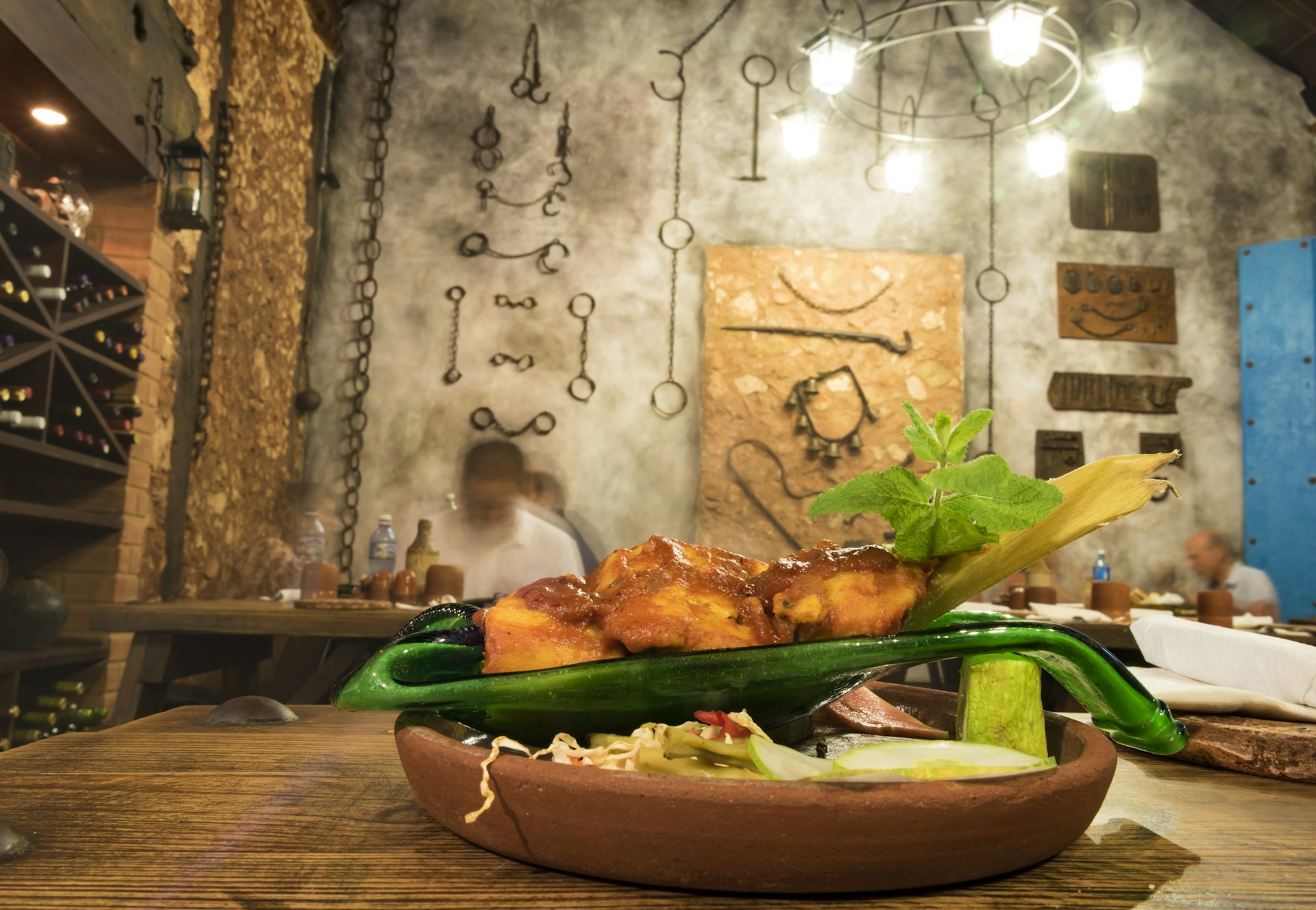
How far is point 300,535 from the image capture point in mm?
4098

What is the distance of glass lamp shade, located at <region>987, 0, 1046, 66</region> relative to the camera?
3141mm

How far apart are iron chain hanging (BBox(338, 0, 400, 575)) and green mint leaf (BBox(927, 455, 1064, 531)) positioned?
4858 millimetres

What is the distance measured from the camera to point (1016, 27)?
10.3 feet

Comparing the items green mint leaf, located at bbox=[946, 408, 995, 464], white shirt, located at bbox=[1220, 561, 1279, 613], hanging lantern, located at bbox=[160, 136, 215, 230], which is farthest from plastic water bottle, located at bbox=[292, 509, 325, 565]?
white shirt, located at bbox=[1220, 561, 1279, 613]

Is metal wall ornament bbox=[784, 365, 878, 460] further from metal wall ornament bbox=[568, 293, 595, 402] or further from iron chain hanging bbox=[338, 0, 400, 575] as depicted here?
iron chain hanging bbox=[338, 0, 400, 575]

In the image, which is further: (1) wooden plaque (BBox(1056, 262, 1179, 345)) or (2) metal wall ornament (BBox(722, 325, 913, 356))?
(1) wooden plaque (BBox(1056, 262, 1179, 345))

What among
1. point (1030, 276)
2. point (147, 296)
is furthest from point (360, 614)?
point (1030, 276)

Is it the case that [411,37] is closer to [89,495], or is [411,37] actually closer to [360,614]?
[89,495]

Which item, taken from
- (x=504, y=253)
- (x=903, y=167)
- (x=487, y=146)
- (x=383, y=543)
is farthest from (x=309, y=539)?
(x=903, y=167)

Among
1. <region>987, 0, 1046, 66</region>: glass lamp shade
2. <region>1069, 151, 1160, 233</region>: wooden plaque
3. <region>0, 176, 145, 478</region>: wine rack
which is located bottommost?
<region>0, 176, 145, 478</region>: wine rack

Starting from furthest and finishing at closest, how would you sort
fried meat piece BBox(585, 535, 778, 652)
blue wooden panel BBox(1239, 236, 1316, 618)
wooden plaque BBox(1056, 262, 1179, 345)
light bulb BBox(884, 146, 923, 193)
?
1. wooden plaque BBox(1056, 262, 1179, 345)
2. blue wooden panel BBox(1239, 236, 1316, 618)
3. light bulb BBox(884, 146, 923, 193)
4. fried meat piece BBox(585, 535, 778, 652)

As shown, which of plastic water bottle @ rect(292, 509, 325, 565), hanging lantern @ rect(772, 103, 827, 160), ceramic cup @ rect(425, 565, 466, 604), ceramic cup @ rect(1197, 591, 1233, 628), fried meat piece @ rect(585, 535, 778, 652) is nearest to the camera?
fried meat piece @ rect(585, 535, 778, 652)

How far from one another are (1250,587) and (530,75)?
16.7 feet

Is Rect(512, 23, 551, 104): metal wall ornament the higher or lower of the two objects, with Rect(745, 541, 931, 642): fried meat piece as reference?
higher
